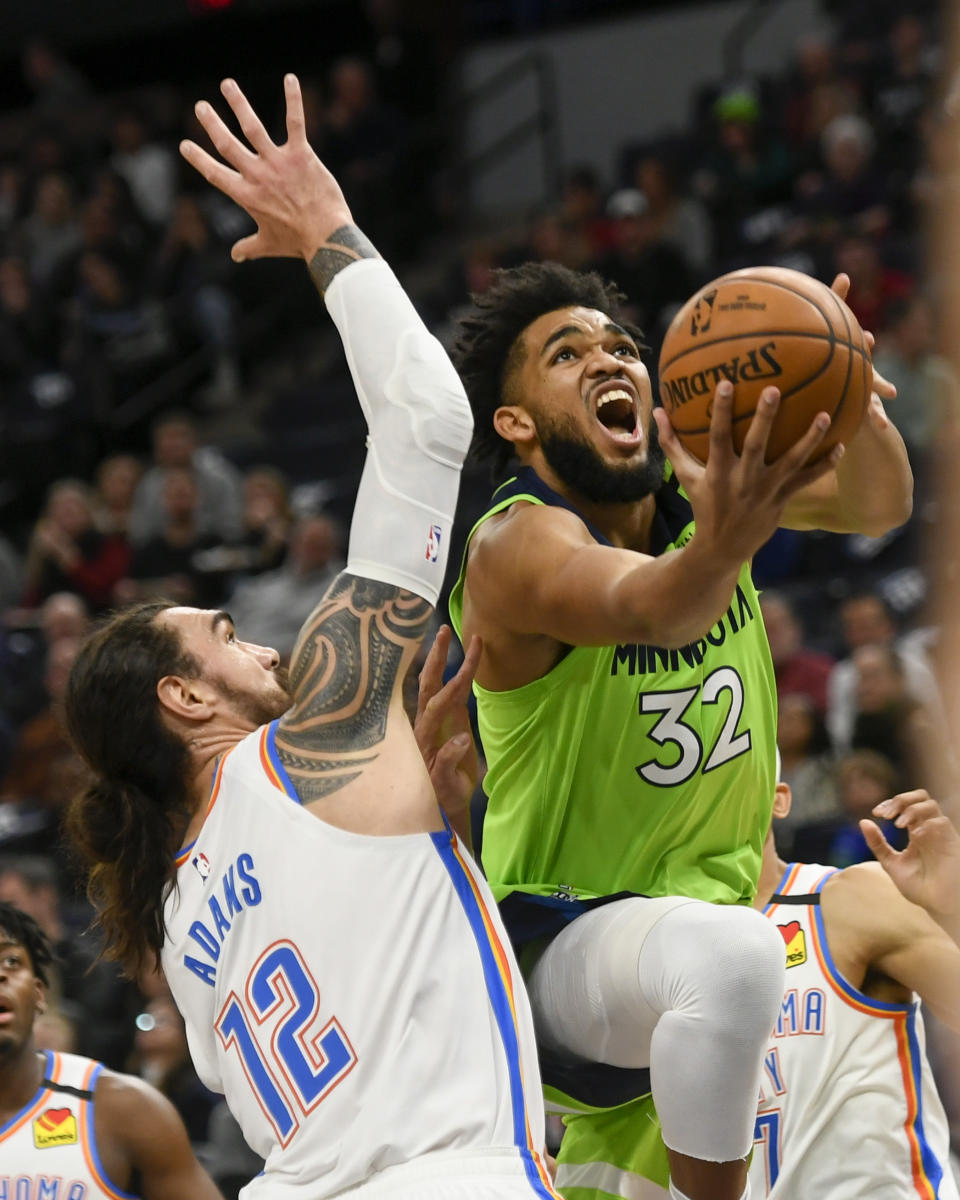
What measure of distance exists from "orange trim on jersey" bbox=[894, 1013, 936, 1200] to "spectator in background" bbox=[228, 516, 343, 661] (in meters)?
5.62

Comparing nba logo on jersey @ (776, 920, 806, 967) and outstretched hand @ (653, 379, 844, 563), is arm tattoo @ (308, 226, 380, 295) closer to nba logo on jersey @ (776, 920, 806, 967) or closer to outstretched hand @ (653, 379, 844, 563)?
outstretched hand @ (653, 379, 844, 563)

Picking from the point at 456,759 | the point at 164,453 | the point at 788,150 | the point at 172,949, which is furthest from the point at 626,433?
the point at 788,150

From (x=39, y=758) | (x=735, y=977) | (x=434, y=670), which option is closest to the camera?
(x=735, y=977)

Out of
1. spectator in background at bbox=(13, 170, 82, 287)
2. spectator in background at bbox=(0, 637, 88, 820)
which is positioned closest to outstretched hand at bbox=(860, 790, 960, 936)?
spectator in background at bbox=(0, 637, 88, 820)

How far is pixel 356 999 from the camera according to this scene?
3012 mm

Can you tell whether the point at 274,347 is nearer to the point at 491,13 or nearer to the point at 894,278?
the point at 491,13

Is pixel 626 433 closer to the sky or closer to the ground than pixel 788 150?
closer to the sky

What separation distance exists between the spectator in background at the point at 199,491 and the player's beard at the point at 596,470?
22.6ft

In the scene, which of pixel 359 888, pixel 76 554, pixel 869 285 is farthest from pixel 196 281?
pixel 359 888

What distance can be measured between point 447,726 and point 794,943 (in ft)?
4.21

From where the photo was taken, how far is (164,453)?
10797mm

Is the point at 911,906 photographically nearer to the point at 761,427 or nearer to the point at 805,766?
the point at 761,427

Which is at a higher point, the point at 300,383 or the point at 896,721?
the point at 896,721

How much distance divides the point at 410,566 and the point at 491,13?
13288 mm
